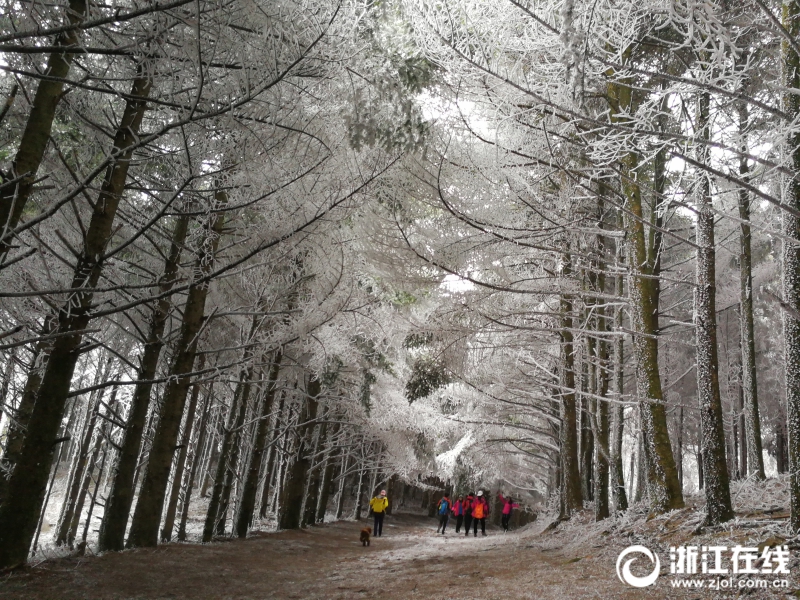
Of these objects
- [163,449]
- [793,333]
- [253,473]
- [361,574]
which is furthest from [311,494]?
[793,333]

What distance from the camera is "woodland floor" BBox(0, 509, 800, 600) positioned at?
425 cm

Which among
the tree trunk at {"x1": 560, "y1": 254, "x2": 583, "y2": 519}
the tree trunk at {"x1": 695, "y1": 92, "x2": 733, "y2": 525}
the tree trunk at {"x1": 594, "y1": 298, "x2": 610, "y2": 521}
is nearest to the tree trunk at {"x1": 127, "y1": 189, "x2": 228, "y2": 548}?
the tree trunk at {"x1": 695, "y1": 92, "x2": 733, "y2": 525}

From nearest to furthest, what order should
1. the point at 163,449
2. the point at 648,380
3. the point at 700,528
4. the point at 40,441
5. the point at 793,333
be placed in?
the point at 793,333 < the point at 40,441 < the point at 700,528 < the point at 648,380 < the point at 163,449

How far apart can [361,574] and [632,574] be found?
3569 mm

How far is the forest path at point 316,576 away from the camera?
4328 mm

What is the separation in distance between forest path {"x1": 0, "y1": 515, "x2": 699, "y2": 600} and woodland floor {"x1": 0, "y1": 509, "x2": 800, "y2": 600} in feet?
0.03

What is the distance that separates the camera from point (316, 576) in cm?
660

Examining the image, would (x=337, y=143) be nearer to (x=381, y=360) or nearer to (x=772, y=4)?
(x=772, y=4)

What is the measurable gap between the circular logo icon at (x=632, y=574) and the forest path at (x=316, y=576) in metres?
0.10

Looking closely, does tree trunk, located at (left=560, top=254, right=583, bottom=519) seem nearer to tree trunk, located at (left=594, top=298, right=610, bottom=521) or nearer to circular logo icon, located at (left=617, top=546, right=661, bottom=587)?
tree trunk, located at (left=594, top=298, right=610, bottom=521)

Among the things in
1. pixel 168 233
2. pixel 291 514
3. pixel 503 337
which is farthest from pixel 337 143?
pixel 291 514

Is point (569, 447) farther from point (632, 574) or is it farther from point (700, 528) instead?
point (632, 574)

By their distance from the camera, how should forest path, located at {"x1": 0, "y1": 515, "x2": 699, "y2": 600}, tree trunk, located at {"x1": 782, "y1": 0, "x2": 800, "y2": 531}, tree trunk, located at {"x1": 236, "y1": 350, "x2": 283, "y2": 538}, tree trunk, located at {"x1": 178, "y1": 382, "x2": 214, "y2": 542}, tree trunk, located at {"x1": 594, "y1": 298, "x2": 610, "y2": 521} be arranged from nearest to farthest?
tree trunk, located at {"x1": 782, "y1": 0, "x2": 800, "y2": 531}
forest path, located at {"x1": 0, "y1": 515, "x2": 699, "y2": 600}
tree trunk, located at {"x1": 594, "y1": 298, "x2": 610, "y2": 521}
tree trunk, located at {"x1": 178, "y1": 382, "x2": 214, "y2": 542}
tree trunk, located at {"x1": 236, "y1": 350, "x2": 283, "y2": 538}

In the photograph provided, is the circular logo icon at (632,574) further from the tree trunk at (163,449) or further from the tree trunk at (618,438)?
the tree trunk at (163,449)
